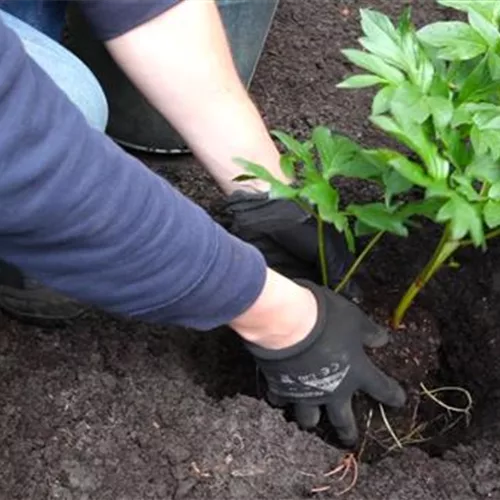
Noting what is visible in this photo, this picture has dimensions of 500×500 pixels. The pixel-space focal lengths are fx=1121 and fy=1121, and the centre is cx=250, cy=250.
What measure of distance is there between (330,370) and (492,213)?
387 millimetres

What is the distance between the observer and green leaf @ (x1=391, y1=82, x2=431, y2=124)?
4.12 ft

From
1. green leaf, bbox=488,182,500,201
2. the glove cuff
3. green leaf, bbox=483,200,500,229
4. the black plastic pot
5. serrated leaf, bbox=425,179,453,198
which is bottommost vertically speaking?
the glove cuff

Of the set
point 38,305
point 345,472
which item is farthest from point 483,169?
point 38,305

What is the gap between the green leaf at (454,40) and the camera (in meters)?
1.30

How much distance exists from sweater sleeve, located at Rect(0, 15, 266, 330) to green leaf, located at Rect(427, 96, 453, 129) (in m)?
0.26

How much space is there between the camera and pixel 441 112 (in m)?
1.26

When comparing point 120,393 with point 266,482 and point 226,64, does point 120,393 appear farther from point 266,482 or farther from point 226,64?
point 226,64

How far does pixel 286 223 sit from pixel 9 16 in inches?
20.0

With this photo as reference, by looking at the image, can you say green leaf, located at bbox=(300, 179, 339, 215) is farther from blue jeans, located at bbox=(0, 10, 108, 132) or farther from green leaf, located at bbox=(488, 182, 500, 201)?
blue jeans, located at bbox=(0, 10, 108, 132)

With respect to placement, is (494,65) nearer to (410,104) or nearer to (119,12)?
(410,104)

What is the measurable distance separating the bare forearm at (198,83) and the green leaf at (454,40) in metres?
0.45

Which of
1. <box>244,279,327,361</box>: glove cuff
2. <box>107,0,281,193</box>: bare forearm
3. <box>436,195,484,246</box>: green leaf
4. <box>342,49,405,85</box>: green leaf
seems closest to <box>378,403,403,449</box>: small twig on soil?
<box>244,279,327,361</box>: glove cuff

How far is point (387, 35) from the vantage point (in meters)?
1.32

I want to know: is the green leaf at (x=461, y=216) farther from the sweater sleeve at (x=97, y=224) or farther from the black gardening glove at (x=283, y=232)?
the black gardening glove at (x=283, y=232)
